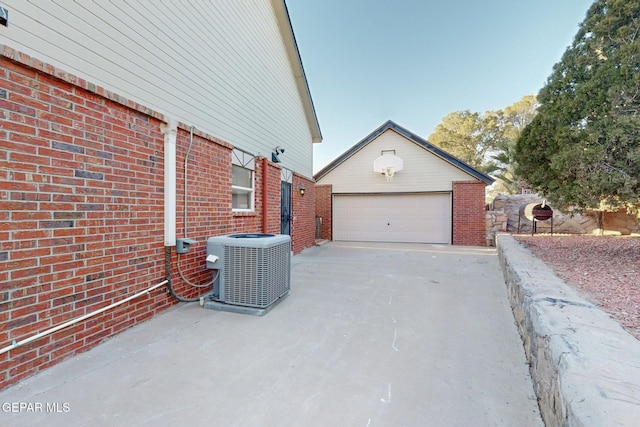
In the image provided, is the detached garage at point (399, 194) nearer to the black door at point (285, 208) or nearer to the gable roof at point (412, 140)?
the gable roof at point (412, 140)

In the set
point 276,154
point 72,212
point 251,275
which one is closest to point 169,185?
point 72,212

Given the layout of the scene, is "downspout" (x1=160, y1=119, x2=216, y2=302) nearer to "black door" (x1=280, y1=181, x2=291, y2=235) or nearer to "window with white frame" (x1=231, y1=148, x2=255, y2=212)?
"window with white frame" (x1=231, y1=148, x2=255, y2=212)

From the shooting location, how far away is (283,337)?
281cm

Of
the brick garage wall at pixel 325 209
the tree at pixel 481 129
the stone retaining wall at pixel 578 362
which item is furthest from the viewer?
the tree at pixel 481 129

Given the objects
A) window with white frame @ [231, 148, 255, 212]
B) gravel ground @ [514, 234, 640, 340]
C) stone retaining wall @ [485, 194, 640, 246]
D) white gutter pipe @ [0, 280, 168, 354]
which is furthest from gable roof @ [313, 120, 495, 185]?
white gutter pipe @ [0, 280, 168, 354]

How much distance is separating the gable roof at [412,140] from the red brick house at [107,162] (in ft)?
22.3

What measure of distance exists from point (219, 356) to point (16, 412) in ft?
4.19

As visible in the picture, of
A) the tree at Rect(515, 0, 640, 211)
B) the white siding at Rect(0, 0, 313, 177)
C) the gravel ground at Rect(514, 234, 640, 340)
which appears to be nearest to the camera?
the white siding at Rect(0, 0, 313, 177)

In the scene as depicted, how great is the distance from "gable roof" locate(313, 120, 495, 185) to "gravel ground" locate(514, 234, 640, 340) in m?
4.30

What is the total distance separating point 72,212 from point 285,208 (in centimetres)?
541

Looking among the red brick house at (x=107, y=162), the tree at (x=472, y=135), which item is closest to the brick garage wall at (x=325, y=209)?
the red brick house at (x=107, y=162)

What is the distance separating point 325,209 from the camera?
39.3 feet

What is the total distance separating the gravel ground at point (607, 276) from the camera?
2635mm

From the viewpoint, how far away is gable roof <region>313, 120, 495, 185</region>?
33.1ft
